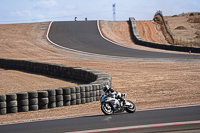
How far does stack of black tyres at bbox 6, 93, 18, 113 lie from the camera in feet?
34.6

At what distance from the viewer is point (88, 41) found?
138 feet

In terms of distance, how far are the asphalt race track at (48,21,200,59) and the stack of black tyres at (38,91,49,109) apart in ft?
63.3

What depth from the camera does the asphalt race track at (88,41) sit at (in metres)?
31.3

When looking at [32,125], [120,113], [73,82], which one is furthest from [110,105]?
[73,82]

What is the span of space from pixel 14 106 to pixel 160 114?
184 inches

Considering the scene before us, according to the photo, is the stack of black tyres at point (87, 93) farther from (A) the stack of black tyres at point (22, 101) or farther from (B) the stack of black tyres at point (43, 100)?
(A) the stack of black tyres at point (22, 101)

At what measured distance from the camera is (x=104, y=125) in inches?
305

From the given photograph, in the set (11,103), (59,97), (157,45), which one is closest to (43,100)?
(59,97)

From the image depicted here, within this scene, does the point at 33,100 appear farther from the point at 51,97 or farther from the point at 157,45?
the point at 157,45

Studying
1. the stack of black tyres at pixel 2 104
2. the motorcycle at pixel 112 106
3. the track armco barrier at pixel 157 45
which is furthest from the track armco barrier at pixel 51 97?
the track armco barrier at pixel 157 45

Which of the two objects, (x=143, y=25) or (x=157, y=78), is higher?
(x=143, y=25)

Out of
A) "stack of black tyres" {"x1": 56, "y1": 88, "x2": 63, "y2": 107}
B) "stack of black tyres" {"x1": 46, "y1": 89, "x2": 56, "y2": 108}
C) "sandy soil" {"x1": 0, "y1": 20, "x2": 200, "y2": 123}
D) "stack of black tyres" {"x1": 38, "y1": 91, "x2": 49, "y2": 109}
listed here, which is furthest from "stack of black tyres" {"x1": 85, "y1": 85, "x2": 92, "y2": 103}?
"stack of black tyres" {"x1": 38, "y1": 91, "x2": 49, "y2": 109}

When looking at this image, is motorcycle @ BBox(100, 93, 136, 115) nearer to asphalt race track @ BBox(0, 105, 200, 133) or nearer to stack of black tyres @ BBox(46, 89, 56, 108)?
asphalt race track @ BBox(0, 105, 200, 133)

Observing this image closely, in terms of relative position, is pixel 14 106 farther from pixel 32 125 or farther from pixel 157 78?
pixel 157 78
